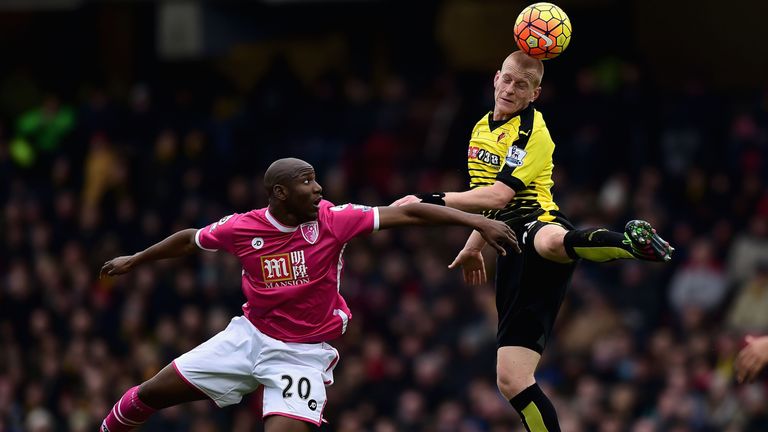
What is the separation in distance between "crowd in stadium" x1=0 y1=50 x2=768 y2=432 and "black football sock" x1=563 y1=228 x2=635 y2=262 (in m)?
6.22

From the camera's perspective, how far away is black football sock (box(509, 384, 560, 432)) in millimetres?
10195

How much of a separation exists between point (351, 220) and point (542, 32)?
1.82 m

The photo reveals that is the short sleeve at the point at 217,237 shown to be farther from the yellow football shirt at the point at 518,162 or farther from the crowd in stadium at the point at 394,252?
the crowd in stadium at the point at 394,252

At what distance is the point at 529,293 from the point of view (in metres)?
10.4

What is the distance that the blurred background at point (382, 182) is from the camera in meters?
17.4

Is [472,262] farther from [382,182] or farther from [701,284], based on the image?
[382,182]

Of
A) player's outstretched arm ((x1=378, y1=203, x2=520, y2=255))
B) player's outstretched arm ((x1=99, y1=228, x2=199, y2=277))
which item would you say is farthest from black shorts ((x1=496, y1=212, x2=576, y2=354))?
player's outstretched arm ((x1=99, y1=228, x2=199, y2=277))

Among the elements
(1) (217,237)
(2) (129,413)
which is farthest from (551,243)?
(2) (129,413)

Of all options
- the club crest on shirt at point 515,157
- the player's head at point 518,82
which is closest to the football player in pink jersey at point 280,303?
the club crest on shirt at point 515,157

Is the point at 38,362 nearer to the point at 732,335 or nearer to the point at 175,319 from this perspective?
the point at 175,319

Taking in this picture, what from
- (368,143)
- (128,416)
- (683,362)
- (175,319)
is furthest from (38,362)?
(128,416)

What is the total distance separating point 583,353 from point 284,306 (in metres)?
7.81

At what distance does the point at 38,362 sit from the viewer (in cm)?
2033

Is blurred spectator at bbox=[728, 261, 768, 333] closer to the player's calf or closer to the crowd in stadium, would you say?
the crowd in stadium
